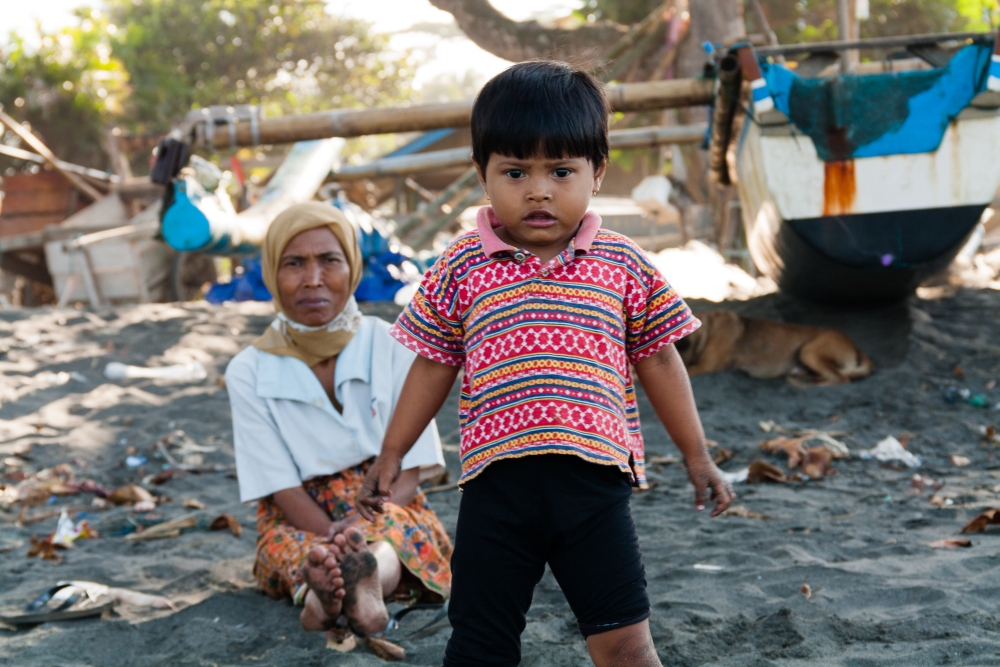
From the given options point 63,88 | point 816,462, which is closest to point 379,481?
point 816,462

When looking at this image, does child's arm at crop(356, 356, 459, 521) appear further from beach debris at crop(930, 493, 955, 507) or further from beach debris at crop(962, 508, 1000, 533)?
beach debris at crop(930, 493, 955, 507)

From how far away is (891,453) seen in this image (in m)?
4.54

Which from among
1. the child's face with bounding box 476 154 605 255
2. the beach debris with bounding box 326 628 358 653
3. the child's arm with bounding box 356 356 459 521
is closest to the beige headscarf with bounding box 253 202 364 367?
the beach debris with bounding box 326 628 358 653

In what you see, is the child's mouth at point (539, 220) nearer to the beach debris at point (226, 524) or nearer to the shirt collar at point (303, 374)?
the shirt collar at point (303, 374)

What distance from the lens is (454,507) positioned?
4.01 meters

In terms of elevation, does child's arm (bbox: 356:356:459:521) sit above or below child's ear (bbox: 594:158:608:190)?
below

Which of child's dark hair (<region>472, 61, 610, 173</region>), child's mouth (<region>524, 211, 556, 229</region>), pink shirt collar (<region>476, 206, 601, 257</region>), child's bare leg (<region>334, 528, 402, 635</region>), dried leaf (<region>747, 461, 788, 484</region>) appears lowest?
dried leaf (<region>747, 461, 788, 484</region>)

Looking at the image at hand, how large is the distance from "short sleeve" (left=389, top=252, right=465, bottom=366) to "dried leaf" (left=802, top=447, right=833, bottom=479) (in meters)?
2.86

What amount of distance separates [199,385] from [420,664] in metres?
4.33

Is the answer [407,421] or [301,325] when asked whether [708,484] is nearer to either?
[407,421]

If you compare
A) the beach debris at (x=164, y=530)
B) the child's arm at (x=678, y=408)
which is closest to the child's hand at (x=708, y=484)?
the child's arm at (x=678, y=408)

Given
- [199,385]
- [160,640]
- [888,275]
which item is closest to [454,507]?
[160,640]

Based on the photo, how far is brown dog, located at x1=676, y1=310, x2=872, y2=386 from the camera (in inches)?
238

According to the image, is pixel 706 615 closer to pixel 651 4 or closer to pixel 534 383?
pixel 534 383
